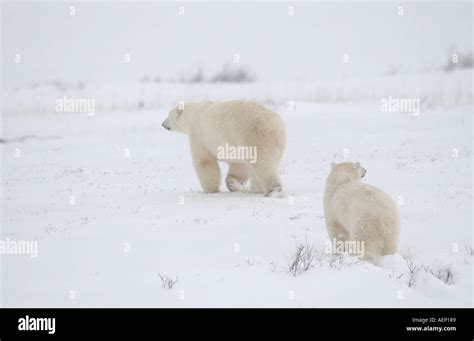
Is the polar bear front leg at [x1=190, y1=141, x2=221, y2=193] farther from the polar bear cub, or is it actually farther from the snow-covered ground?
the polar bear cub

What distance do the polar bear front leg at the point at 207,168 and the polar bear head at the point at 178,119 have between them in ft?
3.09

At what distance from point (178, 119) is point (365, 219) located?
616 cm

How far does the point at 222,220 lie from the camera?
26.1 ft

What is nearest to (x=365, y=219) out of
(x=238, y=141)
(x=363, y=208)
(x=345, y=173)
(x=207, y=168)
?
(x=363, y=208)

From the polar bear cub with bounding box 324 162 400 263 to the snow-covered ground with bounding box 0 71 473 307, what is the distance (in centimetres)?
25

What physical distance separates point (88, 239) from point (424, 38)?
38.0 m

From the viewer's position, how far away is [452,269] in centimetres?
584

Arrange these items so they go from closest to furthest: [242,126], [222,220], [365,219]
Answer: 1. [365,219]
2. [222,220]
3. [242,126]

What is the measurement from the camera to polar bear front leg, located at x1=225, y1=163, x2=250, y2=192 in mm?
10617

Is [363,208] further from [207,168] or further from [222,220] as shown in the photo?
[207,168]

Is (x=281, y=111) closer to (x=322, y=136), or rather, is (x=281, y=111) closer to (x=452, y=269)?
(x=322, y=136)

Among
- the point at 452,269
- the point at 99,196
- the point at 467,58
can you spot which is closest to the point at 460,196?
the point at 452,269

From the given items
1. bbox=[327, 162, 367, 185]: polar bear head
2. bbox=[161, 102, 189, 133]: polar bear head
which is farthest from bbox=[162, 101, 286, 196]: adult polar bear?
bbox=[327, 162, 367, 185]: polar bear head

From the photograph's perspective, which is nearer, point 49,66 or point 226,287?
point 226,287
